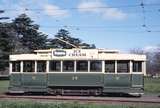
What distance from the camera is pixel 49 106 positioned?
1742cm

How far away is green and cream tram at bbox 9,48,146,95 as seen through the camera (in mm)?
28164

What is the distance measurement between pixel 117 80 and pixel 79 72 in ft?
8.44

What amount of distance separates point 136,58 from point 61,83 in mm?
5315

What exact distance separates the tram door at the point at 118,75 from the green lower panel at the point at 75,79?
483 millimetres

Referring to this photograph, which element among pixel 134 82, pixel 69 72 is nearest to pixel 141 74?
pixel 134 82

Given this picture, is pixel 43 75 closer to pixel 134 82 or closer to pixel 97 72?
pixel 97 72

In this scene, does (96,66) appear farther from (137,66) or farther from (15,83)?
(15,83)

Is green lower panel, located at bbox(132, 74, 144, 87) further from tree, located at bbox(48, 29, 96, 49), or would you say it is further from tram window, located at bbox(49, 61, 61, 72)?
tree, located at bbox(48, 29, 96, 49)

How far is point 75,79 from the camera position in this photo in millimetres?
28750

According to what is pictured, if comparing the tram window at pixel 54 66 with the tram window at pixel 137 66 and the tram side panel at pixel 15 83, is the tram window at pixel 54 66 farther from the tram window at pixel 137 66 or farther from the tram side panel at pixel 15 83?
the tram window at pixel 137 66

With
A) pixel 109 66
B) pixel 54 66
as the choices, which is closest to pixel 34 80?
pixel 54 66

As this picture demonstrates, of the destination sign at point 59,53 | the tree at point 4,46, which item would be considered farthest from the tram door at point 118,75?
the tree at point 4,46

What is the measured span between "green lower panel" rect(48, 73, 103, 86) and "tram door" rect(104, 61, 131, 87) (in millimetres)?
483

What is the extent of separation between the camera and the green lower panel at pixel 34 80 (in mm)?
29359
